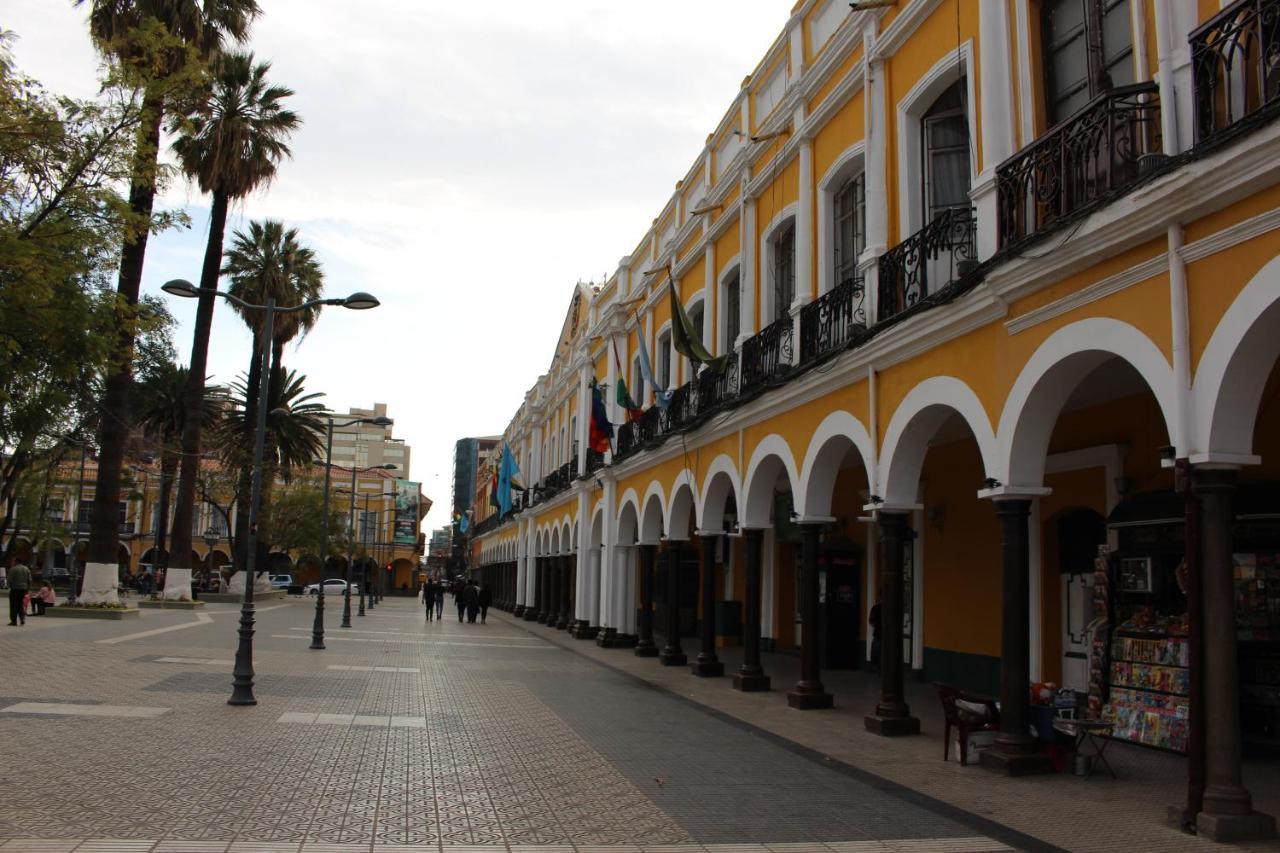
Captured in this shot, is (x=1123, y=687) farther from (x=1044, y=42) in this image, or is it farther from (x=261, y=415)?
(x=261, y=415)

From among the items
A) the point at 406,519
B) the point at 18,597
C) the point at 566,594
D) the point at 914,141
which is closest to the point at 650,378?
the point at 914,141

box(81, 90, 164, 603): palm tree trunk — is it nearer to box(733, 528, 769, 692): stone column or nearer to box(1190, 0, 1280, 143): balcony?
box(733, 528, 769, 692): stone column

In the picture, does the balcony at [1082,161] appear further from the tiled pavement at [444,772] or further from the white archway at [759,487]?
the white archway at [759,487]

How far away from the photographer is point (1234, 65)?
738 centimetres

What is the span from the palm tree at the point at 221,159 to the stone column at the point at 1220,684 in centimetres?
2829

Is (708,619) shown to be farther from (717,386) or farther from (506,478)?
(506,478)

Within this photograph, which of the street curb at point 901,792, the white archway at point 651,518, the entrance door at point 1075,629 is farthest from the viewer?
the white archway at point 651,518

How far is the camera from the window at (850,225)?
46.9 ft

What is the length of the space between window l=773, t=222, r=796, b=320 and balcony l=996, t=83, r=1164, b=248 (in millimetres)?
7111

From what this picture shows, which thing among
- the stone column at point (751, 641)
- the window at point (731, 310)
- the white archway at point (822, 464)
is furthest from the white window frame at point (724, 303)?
the white archway at point (822, 464)

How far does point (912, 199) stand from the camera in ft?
40.5

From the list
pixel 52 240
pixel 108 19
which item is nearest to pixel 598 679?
pixel 52 240

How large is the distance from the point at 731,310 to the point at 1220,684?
44.6ft

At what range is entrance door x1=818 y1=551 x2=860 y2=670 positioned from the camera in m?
19.3
